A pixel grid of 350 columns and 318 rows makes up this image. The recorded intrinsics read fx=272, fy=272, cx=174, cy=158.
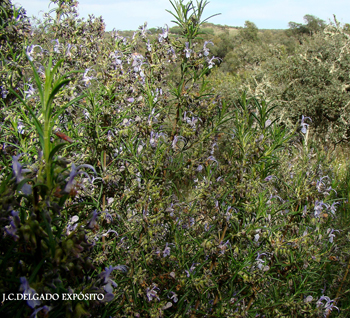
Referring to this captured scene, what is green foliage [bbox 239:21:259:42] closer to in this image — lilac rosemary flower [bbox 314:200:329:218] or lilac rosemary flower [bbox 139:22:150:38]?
lilac rosemary flower [bbox 139:22:150:38]

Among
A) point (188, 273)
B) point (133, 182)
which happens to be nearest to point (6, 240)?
point (133, 182)

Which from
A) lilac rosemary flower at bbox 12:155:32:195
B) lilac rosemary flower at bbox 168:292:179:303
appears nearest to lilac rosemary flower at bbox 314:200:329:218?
lilac rosemary flower at bbox 168:292:179:303

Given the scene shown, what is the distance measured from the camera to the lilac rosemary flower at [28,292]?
669 mm

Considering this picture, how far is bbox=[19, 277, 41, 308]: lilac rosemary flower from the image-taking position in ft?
2.19

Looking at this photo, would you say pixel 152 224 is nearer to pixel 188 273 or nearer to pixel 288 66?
pixel 188 273

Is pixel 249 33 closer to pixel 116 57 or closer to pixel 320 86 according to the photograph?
pixel 320 86

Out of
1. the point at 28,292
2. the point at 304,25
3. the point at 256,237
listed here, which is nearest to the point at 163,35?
the point at 256,237

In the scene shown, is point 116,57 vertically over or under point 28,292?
over

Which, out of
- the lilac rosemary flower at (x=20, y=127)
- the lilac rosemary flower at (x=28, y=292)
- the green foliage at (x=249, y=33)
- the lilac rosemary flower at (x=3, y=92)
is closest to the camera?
the lilac rosemary flower at (x=28, y=292)

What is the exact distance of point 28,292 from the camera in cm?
68

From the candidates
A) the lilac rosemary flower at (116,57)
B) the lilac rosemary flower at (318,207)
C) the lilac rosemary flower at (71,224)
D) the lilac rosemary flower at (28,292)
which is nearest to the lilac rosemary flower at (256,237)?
the lilac rosemary flower at (318,207)

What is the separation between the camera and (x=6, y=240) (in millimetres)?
840

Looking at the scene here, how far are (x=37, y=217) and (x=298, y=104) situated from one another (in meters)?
10.2

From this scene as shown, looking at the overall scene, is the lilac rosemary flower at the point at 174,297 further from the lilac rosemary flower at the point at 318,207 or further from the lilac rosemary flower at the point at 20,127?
the lilac rosemary flower at the point at 20,127
